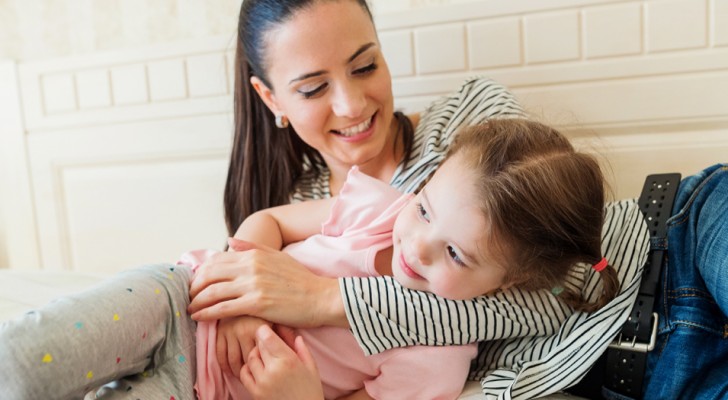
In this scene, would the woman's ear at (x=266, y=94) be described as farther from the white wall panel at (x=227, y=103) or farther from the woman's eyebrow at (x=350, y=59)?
the white wall panel at (x=227, y=103)

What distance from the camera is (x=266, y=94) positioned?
47.3 inches

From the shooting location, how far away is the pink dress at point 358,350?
33.6 inches

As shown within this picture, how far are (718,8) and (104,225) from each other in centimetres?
153

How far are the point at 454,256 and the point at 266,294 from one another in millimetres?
268

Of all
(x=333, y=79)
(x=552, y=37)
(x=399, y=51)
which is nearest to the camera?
(x=333, y=79)

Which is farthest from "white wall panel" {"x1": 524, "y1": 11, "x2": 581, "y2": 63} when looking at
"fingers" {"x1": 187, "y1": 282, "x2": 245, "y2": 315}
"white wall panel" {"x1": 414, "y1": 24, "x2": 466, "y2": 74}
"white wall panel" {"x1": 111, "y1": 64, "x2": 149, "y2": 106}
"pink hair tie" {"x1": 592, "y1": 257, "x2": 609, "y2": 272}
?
"white wall panel" {"x1": 111, "y1": 64, "x2": 149, "y2": 106}

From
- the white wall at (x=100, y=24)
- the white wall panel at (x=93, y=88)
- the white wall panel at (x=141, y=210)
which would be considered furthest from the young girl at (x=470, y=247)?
the white wall panel at (x=93, y=88)

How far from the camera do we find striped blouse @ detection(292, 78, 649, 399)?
84cm

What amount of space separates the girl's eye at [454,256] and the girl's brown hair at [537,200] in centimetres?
5

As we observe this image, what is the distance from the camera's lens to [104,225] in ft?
5.76

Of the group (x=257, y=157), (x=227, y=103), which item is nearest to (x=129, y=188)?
(x=227, y=103)

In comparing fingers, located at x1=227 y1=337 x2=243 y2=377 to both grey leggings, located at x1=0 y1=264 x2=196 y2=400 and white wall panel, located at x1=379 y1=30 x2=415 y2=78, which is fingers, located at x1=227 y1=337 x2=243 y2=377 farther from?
white wall panel, located at x1=379 y1=30 x2=415 y2=78

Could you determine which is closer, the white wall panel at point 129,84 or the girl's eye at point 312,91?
the girl's eye at point 312,91

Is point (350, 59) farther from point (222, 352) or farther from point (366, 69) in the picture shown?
point (222, 352)
